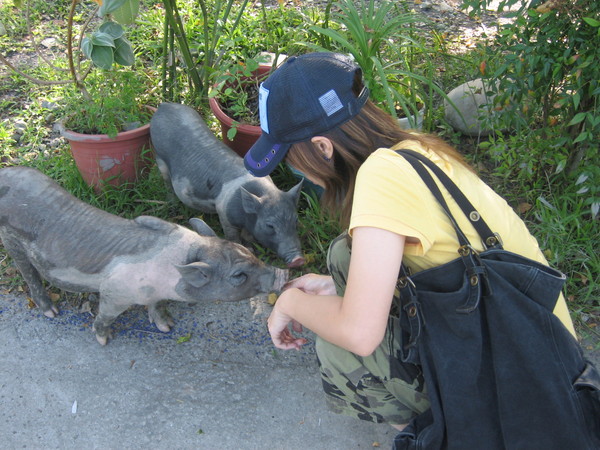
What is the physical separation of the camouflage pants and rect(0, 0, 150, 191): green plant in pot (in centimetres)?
212

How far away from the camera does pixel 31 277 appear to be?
3.59 meters

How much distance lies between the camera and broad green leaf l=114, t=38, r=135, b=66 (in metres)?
3.91

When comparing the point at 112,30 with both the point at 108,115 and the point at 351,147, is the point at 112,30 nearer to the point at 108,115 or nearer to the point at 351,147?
the point at 108,115

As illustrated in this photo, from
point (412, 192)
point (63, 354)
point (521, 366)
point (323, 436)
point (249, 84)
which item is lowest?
point (63, 354)

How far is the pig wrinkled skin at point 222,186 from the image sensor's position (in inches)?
146

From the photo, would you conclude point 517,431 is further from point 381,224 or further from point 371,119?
point 371,119

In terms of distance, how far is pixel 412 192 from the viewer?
6.68ft

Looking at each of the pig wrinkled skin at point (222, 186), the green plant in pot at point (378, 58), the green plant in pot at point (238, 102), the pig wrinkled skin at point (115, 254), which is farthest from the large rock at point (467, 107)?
the pig wrinkled skin at point (115, 254)

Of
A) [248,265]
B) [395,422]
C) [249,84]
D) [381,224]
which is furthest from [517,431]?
[249,84]

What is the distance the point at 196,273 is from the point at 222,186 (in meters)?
0.95

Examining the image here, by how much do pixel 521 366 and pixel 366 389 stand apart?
2.36 ft

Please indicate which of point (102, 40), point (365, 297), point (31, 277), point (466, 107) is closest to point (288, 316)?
point (365, 297)

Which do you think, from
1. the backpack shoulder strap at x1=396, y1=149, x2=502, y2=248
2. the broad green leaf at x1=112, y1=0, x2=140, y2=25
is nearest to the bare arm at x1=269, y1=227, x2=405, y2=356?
the backpack shoulder strap at x1=396, y1=149, x2=502, y2=248

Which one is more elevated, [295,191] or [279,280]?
[295,191]
